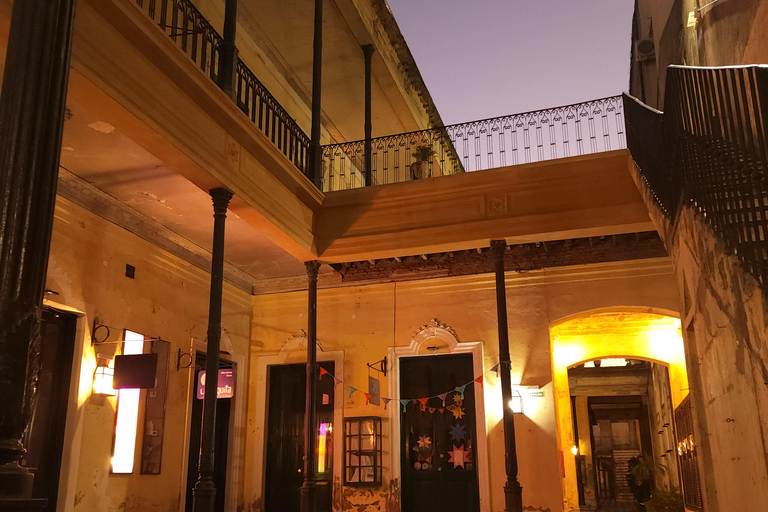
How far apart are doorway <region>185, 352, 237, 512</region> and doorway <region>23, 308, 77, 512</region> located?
8.08 feet

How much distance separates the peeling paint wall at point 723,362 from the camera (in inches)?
161

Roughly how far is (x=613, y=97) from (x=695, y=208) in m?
5.28

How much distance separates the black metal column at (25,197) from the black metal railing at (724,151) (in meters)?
3.55

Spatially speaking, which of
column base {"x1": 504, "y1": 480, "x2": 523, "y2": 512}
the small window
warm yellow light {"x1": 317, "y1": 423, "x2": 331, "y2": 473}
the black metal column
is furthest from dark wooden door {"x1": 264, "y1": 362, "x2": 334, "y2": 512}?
the black metal column

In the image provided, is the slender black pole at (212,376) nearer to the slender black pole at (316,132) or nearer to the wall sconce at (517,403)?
the slender black pole at (316,132)

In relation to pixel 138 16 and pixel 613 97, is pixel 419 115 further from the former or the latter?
pixel 138 16

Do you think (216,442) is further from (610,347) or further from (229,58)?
(610,347)

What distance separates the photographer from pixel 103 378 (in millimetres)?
8672

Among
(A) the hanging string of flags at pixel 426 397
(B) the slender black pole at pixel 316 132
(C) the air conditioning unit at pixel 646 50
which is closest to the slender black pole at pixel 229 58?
(B) the slender black pole at pixel 316 132

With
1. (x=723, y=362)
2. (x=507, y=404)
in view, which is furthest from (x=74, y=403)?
(x=723, y=362)

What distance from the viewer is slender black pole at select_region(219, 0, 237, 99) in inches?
311

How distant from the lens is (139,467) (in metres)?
9.25

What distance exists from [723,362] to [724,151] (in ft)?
5.15

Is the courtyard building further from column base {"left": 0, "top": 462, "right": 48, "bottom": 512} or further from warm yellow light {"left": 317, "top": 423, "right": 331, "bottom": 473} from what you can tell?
column base {"left": 0, "top": 462, "right": 48, "bottom": 512}
